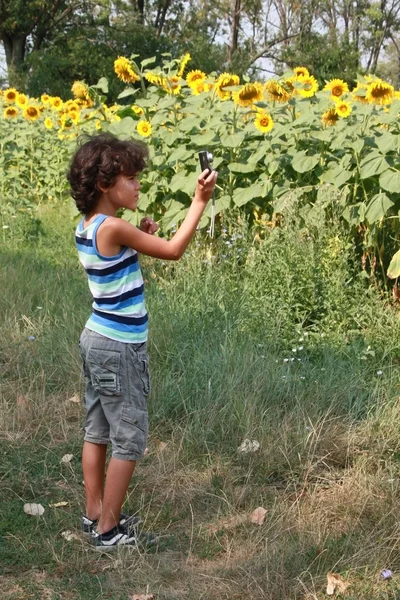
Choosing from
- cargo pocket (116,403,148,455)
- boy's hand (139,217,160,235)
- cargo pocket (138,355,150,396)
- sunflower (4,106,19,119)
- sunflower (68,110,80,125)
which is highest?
boy's hand (139,217,160,235)

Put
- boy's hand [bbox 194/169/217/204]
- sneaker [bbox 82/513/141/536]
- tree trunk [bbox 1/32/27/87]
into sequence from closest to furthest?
boy's hand [bbox 194/169/217/204]
sneaker [bbox 82/513/141/536]
tree trunk [bbox 1/32/27/87]

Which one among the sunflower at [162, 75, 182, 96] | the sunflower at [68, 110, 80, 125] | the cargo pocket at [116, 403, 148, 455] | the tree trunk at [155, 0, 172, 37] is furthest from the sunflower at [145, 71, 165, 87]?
the tree trunk at [155, 0, 172, 37]

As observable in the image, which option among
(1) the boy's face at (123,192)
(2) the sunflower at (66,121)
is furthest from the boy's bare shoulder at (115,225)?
(2) the sunflower at (66,121)

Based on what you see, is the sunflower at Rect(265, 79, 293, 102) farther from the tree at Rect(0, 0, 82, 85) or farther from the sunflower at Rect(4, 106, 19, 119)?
the tree at Rect(0, 0, 82, 85)

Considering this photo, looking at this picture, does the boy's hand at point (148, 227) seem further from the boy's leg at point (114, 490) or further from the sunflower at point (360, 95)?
the sunflower at point (360, 95)

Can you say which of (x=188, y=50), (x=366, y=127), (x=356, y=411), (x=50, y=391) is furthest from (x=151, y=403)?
(x=188, y=50)

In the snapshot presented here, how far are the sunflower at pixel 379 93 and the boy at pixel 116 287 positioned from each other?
295 centimetres

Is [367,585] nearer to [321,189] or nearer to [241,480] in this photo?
[241,480]

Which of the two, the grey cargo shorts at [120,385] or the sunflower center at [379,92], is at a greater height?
the sunflower center at [379,92]

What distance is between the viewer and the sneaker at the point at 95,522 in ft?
9.99

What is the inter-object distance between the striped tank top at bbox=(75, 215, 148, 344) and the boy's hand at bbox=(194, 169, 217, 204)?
28 cm

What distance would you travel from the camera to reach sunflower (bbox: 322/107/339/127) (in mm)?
5543

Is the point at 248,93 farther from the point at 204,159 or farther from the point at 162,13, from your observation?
the point at 162,13

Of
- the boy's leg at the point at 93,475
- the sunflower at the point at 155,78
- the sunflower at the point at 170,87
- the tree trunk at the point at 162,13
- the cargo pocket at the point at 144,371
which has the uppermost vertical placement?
the tree trunk at the point at 162,13
